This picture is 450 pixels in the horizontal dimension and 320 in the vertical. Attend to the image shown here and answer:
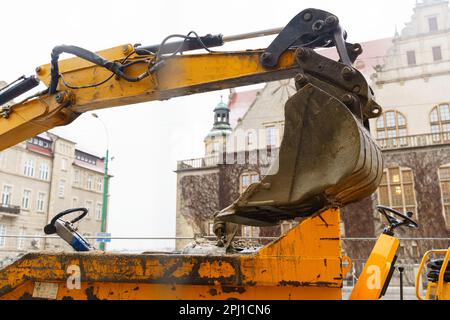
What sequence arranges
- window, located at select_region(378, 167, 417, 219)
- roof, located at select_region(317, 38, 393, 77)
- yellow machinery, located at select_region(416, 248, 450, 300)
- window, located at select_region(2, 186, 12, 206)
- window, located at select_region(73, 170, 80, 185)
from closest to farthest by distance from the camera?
yellow machinery, located at select_region(416, 248, 450, 300) < window, located at select_region(378, 167, 417, 219) < roof, located at select_region(317, 38, 393, 77) < window, located at select_region(2, 186, 12, 206) < window, located at select_region(73, 170, 80, 185)

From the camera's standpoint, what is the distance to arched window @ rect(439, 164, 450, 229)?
63.1 ft

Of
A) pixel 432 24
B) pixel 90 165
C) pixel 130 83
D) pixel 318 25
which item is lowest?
pixel 130 83

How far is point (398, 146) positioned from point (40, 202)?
28.7 metres

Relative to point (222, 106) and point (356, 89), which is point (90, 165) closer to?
point (222, 106)

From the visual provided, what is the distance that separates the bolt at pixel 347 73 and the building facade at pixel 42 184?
30.6 m

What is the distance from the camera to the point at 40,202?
113ft

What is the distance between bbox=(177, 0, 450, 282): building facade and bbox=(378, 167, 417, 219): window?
46mm

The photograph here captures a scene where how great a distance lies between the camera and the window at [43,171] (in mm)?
34688

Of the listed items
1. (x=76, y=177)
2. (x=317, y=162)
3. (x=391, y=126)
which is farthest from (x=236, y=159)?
(x=317, y=162)

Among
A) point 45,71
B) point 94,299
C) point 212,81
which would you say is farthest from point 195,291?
point 45,71

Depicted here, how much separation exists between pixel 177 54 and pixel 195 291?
6.95 ft

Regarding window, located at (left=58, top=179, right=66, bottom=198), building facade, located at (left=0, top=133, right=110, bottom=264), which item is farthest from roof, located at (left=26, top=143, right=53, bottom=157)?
window, located at (left=58, top=179, right=66, bottom=198)

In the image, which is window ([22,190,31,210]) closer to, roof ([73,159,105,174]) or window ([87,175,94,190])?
roof ([73,159,105,174])

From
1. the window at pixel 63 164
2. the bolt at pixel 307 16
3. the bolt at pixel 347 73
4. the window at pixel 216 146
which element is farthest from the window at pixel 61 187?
the bolt at pixel 347 73
